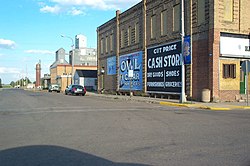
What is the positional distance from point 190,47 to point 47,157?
1999 centimetres

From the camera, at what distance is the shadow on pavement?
593 cm

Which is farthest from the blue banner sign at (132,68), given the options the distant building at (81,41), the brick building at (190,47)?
the distant building at (81,41)

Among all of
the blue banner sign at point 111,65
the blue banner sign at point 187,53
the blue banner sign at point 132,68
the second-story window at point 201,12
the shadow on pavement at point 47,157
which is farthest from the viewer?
the blue banner sign at point 111,65

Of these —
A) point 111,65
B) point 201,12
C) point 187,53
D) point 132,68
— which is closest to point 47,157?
point 187,53

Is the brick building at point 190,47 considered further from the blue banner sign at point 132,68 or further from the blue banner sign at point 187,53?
the blue banner sign at point 187,53

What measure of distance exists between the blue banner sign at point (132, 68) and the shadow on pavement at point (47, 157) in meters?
25.4

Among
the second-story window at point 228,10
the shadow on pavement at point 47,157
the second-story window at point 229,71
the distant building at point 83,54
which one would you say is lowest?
the shadow on pavement at point 47,157

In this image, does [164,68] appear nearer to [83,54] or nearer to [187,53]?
[187,53]

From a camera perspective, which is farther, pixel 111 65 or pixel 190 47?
pixel 111 65

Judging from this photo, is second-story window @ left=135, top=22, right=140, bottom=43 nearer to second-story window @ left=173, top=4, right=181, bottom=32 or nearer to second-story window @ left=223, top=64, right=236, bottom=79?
second-story window @ left=173, top=4, right=181, bottom=32

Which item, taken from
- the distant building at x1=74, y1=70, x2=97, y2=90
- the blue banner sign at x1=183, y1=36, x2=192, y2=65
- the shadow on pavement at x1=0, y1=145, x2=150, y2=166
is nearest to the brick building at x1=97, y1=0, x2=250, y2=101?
the blue banner sign at x1=183, y1=36, x2=192, y2=65

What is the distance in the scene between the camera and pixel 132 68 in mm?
35938

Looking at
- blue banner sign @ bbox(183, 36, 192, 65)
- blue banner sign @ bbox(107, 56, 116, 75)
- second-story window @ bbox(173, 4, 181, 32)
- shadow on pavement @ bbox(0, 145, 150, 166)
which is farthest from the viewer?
blue banner sign @ bbox(107, 56, 116, 75)

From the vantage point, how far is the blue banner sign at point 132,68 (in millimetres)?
34281
